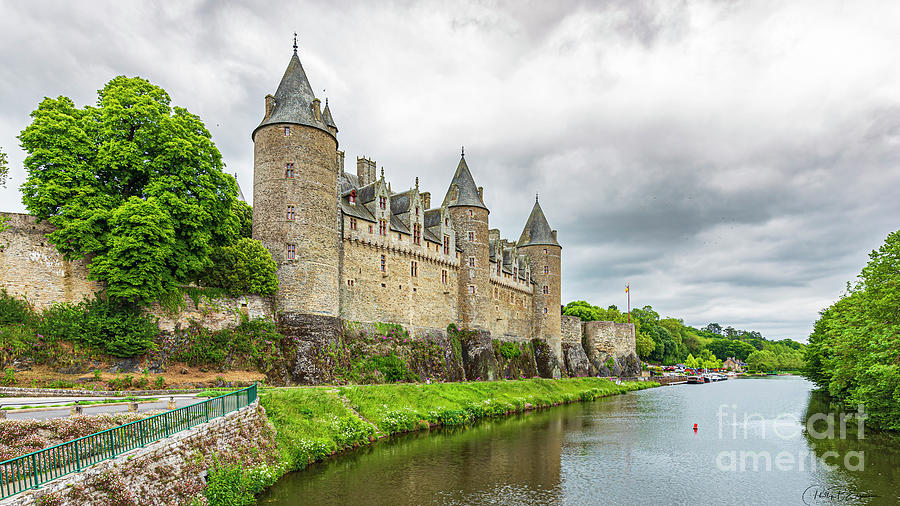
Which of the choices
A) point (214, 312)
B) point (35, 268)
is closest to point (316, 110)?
point (214, 312)

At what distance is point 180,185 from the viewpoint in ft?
92.6

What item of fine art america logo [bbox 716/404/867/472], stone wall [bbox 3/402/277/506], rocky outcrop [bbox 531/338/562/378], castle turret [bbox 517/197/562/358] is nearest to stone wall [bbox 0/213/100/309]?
stone wall [bbox 3/402/277/506]

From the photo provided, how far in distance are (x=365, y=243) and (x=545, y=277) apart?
3143cm

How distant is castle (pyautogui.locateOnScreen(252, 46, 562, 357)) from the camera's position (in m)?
34.5

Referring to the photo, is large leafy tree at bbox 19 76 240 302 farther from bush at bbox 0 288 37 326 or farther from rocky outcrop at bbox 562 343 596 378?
rocky outcrop at bbox 562 343 596 378

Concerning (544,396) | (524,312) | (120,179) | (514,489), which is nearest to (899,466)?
(514,489)

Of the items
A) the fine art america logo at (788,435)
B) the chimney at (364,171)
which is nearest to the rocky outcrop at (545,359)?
the fine art america logo at (788,435)

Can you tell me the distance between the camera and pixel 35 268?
26.1 metres

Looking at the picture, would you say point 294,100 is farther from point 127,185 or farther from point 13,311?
point 13,311

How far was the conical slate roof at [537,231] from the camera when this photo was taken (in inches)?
2662

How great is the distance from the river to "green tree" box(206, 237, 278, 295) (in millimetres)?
13005

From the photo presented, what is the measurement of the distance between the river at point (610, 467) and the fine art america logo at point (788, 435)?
7cm

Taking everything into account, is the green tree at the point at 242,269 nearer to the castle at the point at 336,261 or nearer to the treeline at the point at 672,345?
the castle at the point at 336,261

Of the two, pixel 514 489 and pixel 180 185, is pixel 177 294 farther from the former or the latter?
pixel 514 489
